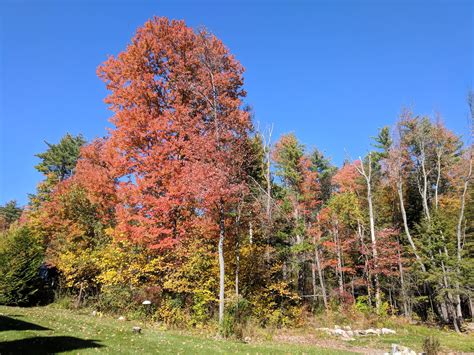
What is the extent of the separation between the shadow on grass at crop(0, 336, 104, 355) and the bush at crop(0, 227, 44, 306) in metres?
14.2

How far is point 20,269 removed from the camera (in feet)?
61.6

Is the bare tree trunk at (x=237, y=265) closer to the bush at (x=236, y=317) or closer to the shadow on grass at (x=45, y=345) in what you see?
the bush at (x=236, y=317)

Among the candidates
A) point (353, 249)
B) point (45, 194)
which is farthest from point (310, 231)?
point (45, 194)

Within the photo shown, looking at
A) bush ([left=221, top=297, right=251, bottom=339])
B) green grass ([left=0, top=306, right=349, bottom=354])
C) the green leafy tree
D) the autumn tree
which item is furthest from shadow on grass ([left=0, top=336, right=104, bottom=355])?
the green leafy tree

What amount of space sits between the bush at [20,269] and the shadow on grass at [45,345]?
46.7 ft

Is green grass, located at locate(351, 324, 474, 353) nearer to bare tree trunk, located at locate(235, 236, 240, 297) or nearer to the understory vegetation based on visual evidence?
the understory vegetation

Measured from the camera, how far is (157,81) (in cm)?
1708

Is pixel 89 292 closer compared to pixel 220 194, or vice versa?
pixel 220 194

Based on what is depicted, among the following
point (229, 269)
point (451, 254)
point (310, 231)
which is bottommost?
point (229, 269)

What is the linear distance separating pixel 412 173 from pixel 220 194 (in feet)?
68.6

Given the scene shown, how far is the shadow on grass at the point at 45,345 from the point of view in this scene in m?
6.13

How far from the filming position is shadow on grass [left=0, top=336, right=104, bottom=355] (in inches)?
241

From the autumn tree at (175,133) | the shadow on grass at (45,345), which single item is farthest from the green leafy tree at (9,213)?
the shadow on grass at (45,345)

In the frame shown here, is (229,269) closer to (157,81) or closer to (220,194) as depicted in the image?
(220,194)
